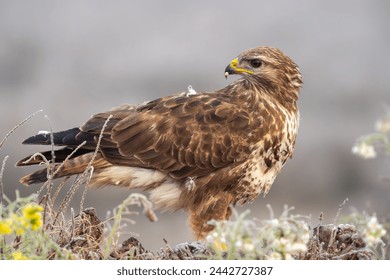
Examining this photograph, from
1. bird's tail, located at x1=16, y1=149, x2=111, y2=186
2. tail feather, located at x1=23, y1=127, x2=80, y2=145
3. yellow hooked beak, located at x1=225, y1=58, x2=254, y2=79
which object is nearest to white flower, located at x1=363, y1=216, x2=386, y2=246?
yellow hooked beak, located at x1=225, y1=58, x2=254, y2=79

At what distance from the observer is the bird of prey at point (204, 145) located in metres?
6.43

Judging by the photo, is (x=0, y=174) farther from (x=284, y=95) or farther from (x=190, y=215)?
(x=284, y=95)

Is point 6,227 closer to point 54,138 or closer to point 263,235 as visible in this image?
point 263,235

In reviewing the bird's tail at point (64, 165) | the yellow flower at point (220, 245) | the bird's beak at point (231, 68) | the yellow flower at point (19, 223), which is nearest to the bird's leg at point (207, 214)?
the bird's tail at point (64, 165)

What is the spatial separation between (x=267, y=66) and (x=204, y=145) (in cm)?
73

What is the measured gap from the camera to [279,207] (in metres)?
12.1

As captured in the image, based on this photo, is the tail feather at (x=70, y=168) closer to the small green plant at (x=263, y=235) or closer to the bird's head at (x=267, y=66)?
the bird's head at (x=267, y=66)

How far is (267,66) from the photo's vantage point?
657 cm

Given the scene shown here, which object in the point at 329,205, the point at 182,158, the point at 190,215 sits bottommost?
the point at 329,205

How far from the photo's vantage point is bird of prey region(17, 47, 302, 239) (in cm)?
643

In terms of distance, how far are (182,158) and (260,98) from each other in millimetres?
718

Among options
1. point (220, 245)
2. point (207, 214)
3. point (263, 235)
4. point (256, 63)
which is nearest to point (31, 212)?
point (220, 245)
